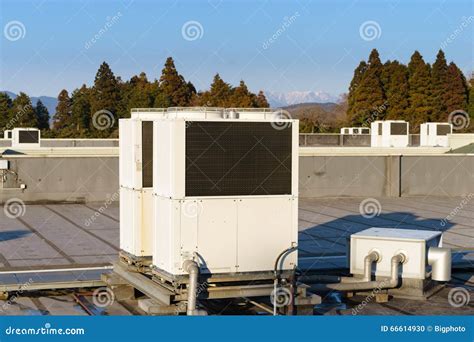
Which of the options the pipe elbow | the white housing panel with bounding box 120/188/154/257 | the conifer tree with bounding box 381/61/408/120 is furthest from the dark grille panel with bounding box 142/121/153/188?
the conifer tree with bounding box 381/61/408/120

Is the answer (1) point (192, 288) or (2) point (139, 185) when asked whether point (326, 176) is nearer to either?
(2) point (139, 185)

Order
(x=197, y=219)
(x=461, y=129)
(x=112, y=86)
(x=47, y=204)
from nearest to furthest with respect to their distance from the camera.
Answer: (x=197, y=219), (x=47, y=204), (x=112, y=86), (x=461, y=129)

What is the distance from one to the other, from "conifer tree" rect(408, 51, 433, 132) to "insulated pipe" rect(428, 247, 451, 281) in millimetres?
62923

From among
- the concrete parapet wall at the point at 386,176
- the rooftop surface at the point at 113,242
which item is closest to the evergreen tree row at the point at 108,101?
the concrete parapet wall at the point at 386,176

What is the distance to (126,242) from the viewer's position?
497 inches

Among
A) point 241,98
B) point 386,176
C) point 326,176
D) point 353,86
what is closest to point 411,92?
point 353,86

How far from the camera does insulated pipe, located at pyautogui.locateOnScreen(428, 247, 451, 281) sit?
12.6 m

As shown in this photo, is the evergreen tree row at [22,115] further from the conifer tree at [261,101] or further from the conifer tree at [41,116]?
the conifer tree at [261,101]

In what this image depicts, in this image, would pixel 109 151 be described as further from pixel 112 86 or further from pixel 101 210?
pixel 112 86

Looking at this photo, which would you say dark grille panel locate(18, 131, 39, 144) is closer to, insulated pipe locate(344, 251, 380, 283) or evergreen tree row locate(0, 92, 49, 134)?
evergreen tree row locate(0, 92, 49, 134)

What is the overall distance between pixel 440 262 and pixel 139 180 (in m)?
4.42

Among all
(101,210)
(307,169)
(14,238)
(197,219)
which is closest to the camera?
(197,219)

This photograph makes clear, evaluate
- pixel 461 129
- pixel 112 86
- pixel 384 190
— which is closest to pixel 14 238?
pixel 384 190

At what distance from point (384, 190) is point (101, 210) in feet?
34.0
